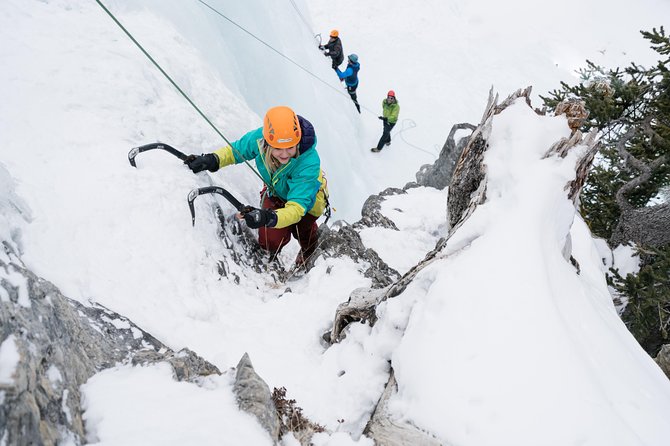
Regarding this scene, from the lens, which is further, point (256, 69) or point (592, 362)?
point (256, 69)

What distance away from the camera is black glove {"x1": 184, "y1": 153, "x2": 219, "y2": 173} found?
444 centimetres

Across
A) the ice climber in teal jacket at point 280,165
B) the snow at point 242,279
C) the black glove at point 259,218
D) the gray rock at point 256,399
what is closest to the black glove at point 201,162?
the ice climber in teal jacket at point 280,165

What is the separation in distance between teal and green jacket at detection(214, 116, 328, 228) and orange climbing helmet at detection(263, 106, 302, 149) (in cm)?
20

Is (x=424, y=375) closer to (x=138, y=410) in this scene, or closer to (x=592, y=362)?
(x=592, y=362)

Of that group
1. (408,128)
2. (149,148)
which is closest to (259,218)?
(149,148)

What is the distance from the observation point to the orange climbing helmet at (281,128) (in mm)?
4062

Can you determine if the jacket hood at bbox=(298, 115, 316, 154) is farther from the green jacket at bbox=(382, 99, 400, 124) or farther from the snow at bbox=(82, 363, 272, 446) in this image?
the green jacket at bbox=(382, 99, 400, 124)

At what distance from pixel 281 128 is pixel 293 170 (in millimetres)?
562

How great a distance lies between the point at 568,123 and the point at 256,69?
6.15 meters

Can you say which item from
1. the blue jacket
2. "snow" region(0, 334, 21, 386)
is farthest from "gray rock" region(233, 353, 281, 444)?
the blue jacket

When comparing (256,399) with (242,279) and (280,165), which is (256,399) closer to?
(242,279)

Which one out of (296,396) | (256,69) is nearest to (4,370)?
(296,396)

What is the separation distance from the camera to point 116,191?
12.2ft

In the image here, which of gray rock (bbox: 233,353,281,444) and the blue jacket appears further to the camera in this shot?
the blue jacket
